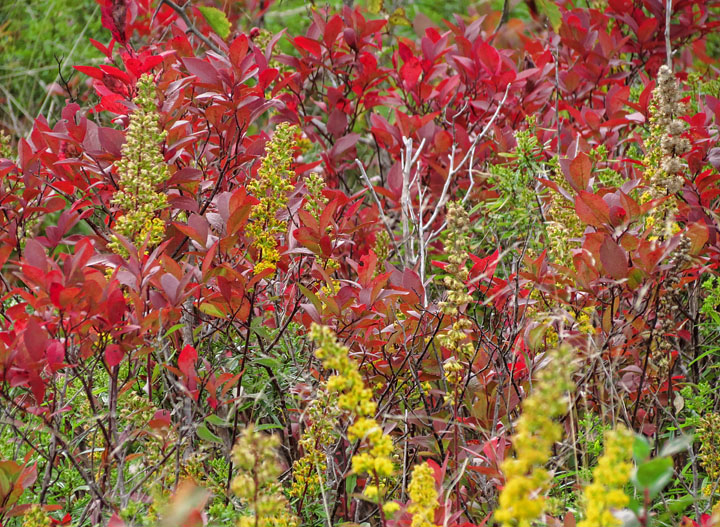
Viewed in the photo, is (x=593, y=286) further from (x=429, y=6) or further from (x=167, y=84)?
(x=429, y=6)

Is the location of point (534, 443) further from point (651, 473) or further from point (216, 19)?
point (216, 19)

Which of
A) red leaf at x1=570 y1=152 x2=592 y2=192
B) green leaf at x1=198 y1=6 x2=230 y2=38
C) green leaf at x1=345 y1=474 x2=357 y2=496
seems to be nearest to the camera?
green leaf at x1=345 y1=474 x2=357 y2=496

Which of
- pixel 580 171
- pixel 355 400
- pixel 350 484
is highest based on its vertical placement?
pixel 580 171

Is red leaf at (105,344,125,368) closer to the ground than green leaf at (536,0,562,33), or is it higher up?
closer to the ground

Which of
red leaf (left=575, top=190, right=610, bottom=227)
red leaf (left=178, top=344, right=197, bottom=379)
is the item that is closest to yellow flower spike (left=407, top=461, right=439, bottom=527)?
red leaf (left=178, top=344, right=197, bottom=379)

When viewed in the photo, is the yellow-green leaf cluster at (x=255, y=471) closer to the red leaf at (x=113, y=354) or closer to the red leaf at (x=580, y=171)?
the red leaf at (x=113, y=354)

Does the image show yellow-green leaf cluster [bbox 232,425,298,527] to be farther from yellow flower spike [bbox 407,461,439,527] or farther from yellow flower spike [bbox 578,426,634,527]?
yellow flower spike [bbox 578,426,634,527]

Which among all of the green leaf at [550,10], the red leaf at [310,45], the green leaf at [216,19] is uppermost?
the green leaf at [550,10]

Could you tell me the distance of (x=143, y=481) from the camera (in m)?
1.69

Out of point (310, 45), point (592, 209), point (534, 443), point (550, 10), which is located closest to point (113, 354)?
point (534, 443)

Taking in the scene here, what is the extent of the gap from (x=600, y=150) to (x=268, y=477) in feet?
6.25

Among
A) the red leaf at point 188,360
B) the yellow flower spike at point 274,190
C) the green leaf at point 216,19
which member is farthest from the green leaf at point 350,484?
the green leaf at point 216,19

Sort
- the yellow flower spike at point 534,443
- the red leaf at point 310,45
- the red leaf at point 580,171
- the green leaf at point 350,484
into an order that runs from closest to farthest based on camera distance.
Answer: the yellow flower spike at point 534,443 → the green leaf at point 350,484 → the red leaf at point 580,171 → the red leaf at point 310,45

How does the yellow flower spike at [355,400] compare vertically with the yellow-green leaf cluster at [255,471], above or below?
above
